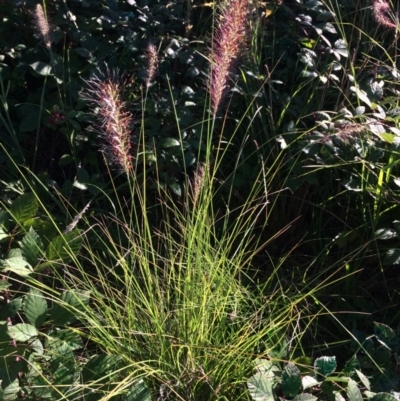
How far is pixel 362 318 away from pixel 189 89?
1.16 metres

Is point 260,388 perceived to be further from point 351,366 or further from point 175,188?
point 175,188

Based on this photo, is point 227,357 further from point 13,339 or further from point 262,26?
point 262,26

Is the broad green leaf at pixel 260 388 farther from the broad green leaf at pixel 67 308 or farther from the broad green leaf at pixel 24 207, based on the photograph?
the broad green leaf at pixel 24 207

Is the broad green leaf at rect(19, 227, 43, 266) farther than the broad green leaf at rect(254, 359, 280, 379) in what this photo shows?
Yes

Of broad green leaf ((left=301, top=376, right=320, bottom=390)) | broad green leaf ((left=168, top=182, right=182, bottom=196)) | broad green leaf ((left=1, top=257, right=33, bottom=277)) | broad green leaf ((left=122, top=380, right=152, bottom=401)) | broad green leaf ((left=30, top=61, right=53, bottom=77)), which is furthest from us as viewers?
broad green leaf ((left=30, top=61, right=53, bottom=77))

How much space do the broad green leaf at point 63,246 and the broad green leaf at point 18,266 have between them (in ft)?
0.28

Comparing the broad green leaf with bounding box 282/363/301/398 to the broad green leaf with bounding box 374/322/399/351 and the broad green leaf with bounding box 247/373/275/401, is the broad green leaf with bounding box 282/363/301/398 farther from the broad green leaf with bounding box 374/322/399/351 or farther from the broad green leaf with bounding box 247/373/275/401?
the broad green leaf with bounding box 374/322/399/351

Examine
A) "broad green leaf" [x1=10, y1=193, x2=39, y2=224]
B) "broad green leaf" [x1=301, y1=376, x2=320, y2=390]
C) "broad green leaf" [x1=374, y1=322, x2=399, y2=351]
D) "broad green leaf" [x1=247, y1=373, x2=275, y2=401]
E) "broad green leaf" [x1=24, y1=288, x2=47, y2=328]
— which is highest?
"broad green leaf" [x1=10, y1=193, x2=39, y2=224]

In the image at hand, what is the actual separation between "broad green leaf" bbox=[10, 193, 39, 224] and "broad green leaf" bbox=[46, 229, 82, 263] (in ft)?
0.57

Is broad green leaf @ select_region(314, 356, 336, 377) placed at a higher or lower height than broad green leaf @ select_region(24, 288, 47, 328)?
lower

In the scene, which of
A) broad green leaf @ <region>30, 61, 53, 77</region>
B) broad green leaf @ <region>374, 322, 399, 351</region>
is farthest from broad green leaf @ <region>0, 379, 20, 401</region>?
broad green leaf @ <region>30, 61, 53, 77</region>

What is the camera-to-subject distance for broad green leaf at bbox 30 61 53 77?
313 cm

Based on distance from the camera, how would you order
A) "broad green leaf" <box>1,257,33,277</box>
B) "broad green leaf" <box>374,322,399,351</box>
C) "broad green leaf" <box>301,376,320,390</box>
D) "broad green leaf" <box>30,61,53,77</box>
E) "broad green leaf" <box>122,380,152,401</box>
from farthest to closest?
1. "broad green leaf" <box>30,61,53,77</box>
2. "broad green leaf" <box>374,322,399,351</box>
3. "broad green leaf" <box>1,257,33,277</box>
4. "broad green leaf" <box>301,376,320,390</box>
5. "broad green leaf" <box>122,380,152,401</box>

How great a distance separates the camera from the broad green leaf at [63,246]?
7.60ft
